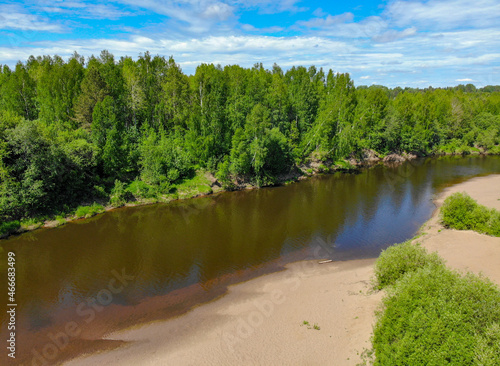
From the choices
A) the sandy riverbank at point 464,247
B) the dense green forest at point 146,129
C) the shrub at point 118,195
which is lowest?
the sandy riverbank at point 464,247

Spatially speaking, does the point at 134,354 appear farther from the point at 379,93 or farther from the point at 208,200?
the point at 379,93

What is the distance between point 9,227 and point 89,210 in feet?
29.5

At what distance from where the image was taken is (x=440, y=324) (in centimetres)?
1312

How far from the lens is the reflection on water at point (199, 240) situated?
26156 millimetres

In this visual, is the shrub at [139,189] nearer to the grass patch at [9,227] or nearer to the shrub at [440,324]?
the grass patch at [9,227]

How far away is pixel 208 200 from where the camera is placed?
162ft

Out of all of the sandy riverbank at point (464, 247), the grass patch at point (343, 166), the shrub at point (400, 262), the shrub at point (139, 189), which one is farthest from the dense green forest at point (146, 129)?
the shrub at point (400, 262)

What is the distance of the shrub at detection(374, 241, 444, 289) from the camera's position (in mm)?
19875

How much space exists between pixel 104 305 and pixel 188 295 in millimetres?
6560

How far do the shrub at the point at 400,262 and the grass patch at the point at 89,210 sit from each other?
37261 millimetres

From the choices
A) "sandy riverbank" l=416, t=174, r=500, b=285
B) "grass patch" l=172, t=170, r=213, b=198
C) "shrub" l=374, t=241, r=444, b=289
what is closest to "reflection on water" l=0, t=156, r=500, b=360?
"grass patch" l=172, t=170, r=213, b=198

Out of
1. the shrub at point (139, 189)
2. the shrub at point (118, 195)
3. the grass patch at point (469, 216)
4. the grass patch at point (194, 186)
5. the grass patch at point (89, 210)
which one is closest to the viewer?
the grass patch at point (469, 216)

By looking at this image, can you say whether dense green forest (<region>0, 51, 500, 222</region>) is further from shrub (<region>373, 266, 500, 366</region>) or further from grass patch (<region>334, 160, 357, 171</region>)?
shrub (<region>373, 266, 500, 366</region>)

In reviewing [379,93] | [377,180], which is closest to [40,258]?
[377,180]
